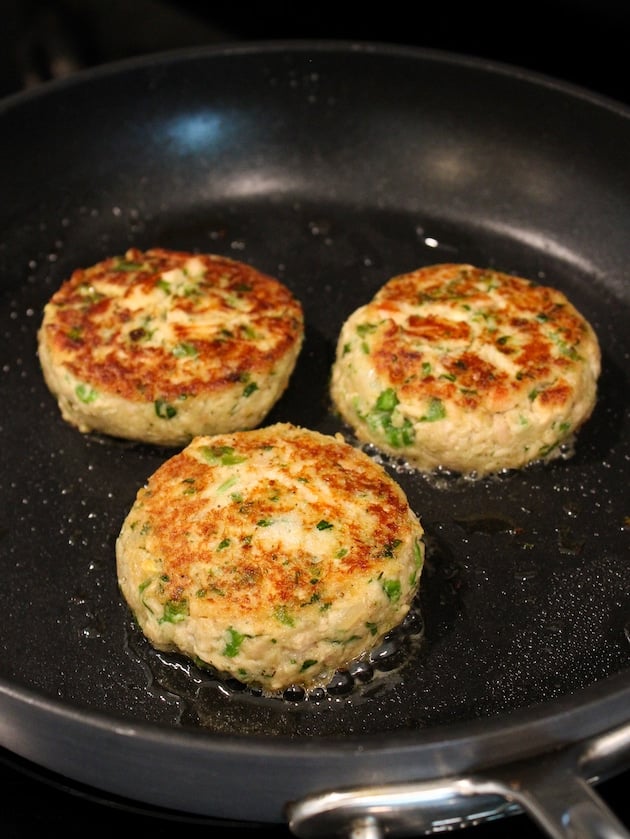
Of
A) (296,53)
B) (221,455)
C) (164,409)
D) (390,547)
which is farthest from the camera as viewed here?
(296,53)

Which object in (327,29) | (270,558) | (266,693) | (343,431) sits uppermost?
(327,29)

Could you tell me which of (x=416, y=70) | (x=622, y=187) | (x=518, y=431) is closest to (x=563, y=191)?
(x=622, y=187)

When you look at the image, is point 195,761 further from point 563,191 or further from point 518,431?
point 563,191

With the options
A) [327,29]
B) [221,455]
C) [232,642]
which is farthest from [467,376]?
[327,29]

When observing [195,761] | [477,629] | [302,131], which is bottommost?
[477,629]

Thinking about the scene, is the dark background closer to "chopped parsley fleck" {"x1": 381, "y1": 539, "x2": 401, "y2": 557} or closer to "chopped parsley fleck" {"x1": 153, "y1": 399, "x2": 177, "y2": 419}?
"chopped parsley fleck" {"x1": 153, "y1": 399, "x2": 177, "y2": 419}

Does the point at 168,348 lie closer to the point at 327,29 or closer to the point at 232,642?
the point at 232,642

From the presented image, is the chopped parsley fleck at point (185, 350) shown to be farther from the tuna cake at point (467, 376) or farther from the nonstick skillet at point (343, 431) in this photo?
the tuna cake at point (467, 376)
